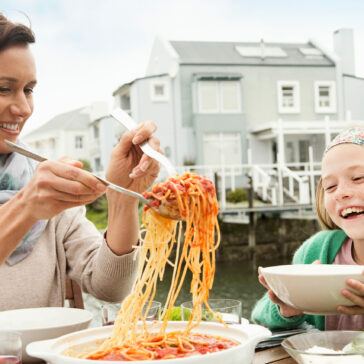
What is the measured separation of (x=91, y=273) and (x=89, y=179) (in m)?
1.03

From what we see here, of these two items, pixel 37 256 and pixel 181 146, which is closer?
pixel 37 256

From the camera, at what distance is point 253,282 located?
43.9 ft

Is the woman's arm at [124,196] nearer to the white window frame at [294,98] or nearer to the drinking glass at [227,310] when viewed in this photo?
the drinking glass at [227,310]

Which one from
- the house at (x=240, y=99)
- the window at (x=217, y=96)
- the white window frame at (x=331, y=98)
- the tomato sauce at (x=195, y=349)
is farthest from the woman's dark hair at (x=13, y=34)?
the white window frame at (x=331, y=98)

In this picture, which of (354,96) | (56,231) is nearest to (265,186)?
(354,96)

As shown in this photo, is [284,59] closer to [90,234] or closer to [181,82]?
[181,82]

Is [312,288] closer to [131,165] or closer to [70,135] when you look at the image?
[131,165]

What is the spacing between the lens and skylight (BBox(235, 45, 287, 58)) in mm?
22906

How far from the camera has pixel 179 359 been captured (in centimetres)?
97

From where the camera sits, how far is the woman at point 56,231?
6.34ft

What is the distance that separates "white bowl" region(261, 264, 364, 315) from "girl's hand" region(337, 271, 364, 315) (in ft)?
0.04

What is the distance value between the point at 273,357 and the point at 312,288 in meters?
0.21

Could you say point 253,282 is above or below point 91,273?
below

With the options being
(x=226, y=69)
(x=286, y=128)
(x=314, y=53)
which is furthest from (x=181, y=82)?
(x=314, y=53)
